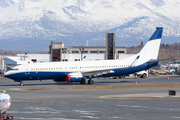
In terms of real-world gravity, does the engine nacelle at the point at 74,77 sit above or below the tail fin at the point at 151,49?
below

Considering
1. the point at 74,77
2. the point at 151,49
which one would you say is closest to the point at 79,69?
the point at 74,77

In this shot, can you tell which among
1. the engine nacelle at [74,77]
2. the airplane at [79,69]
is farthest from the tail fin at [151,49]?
the engine nacelle at [74,77]

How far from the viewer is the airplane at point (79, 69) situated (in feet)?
180

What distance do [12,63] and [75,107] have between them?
287ft

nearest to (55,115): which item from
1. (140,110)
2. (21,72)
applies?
(140,110)

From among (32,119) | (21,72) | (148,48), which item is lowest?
(32,119)

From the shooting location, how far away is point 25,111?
2552cm

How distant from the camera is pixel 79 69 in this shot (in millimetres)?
57969

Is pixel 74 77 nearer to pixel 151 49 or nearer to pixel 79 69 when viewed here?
pixel 79 69

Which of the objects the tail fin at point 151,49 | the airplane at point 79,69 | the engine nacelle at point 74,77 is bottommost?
the engine nacelle at point 74,77

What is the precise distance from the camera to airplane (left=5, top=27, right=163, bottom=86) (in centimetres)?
5494

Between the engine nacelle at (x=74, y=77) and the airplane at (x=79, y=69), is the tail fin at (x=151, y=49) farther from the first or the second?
the engine nacelle at (x=74, y=77)

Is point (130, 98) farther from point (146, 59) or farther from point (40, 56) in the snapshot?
point (40, 56)

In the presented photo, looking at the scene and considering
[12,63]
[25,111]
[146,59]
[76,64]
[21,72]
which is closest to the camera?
[25,111]
